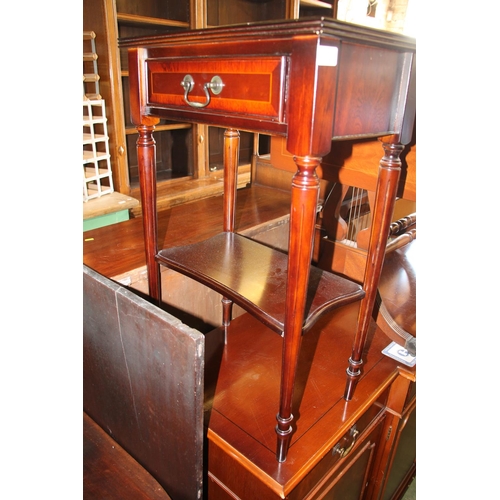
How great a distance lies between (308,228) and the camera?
67cm

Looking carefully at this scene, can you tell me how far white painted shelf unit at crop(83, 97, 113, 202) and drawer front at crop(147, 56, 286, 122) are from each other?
3.18 feet

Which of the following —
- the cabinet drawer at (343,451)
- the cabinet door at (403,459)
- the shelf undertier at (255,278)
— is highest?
the shelf undertier at (255,278)

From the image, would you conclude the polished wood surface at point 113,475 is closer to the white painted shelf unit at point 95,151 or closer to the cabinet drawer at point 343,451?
the cabinet drawer at point 343,451

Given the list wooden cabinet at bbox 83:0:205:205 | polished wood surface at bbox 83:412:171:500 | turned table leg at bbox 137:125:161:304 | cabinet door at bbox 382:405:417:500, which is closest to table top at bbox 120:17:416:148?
turned table leg at bbox 137:125:161:304

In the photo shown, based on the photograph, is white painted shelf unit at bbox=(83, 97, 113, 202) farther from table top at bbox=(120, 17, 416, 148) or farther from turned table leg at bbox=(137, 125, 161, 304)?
table top at bbox=(120, 17, 416, 148)

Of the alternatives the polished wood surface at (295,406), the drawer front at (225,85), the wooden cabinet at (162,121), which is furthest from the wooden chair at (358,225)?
the wooden cabinet at (162,121)

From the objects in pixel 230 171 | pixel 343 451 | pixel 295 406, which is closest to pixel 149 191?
pixel 230 171

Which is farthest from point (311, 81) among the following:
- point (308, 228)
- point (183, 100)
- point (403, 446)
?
point (403, 446)

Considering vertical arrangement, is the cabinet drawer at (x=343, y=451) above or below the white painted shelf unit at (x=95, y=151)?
below

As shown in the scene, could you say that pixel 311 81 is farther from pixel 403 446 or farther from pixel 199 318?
pixel 403 446

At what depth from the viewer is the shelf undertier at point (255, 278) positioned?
841mm

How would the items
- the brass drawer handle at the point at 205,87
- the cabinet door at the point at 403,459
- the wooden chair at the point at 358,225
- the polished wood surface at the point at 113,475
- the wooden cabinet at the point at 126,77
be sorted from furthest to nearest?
the wooden cabinet at the point at 126,77 < the cabinet door at the point at 403,459 < the wooden chair at the point at 358,225 < the polished wood surface at the point at 113,475 < the brass drawer handle at the point at 205,87

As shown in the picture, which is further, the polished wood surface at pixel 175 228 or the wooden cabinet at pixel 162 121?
the wooden cabinet at pixel 162 121

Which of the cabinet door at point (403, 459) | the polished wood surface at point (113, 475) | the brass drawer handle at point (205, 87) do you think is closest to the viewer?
the brass drawer handle at point (205, 87)
